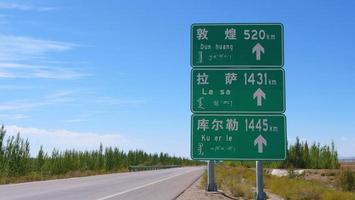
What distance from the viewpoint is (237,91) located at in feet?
44.5

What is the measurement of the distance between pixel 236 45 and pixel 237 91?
1.12 meters

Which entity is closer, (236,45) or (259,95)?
(259,95)

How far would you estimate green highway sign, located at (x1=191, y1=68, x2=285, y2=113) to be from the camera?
43.6ft

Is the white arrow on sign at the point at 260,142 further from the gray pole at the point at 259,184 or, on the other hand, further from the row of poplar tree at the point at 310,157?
the row of poplar tree at the point at 310,157

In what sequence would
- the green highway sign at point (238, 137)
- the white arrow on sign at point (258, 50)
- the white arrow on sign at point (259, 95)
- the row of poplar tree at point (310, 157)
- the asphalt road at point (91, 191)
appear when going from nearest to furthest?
the green highway sign at point (238, 137) → the white arrow on sign at point (259, 95) → the white arrow on sign at point (258, 50) → the asphalt road at point (91, 191) → the row of poplar tree at point (310, 157)

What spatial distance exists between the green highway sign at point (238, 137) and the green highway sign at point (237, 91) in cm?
20

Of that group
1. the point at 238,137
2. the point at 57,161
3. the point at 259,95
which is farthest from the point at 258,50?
the point at 57,161

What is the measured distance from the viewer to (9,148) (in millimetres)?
50656

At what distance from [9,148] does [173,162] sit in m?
106

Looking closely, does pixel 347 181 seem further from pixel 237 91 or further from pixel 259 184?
pixel 259 184

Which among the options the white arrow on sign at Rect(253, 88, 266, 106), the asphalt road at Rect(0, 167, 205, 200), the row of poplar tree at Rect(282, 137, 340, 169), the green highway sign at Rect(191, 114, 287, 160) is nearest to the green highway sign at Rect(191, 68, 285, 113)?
the white arrow on sign at Rect(253, 88, 266, 106)

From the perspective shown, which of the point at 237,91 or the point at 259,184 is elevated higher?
the point at 237,91

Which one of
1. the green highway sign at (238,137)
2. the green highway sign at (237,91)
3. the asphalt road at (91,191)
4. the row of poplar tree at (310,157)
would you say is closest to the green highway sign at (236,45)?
the green highway sign at (237,91)

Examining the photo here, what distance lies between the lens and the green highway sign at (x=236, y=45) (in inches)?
528
